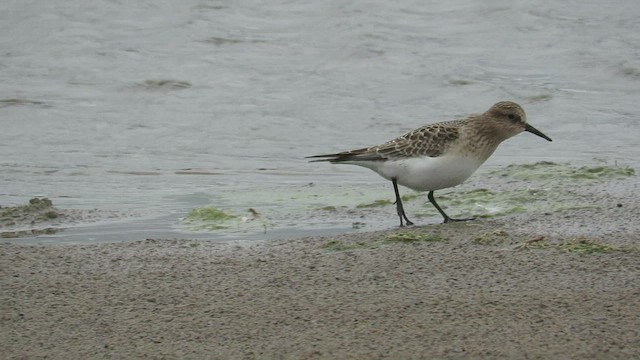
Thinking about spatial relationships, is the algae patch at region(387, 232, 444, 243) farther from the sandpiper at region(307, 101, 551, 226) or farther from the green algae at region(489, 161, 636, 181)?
the green algae at region(489, 161, 636, 181)

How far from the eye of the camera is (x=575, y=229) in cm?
723

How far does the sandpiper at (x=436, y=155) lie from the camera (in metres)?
7.93

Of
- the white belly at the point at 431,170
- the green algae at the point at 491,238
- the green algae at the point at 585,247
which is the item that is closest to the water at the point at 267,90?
the white belly at the point at 431,170

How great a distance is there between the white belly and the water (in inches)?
15.1

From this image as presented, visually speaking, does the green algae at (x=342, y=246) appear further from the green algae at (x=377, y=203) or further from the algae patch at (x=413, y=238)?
the green algae at (x=377, y=203)

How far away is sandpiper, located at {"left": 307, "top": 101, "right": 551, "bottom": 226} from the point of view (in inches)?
312

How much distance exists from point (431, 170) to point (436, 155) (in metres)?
0.14

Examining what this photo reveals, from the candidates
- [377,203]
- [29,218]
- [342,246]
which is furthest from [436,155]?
[29,218]

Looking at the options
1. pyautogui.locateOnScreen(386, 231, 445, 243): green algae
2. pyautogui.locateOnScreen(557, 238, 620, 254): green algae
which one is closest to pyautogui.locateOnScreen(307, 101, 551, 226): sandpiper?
pyautogui.locateOnScreen(386, 231, 445, 243): green algae

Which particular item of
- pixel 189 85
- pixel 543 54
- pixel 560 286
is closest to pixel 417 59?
pixel 543 54

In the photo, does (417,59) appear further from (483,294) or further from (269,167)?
(483,294)

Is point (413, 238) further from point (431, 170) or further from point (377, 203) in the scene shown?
point (377, 203)

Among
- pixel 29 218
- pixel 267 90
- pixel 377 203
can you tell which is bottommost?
pixel 377 203

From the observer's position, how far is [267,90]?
522 inches
